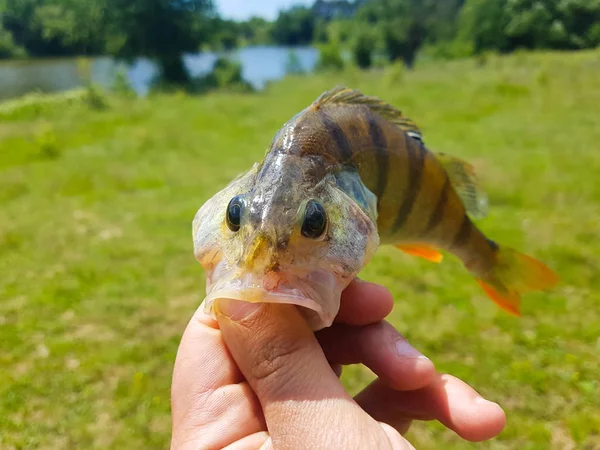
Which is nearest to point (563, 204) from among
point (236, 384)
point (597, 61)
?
point (236, 384)

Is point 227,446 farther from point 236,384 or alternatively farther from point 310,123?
point 310,123

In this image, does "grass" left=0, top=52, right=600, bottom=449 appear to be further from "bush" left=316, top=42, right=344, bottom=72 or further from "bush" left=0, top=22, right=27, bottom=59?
"bush" left=0, top=22, right=27, bottom=59

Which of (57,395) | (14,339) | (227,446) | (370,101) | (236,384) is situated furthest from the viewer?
(14,339)

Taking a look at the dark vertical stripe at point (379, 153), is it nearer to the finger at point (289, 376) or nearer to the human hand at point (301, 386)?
the human hand at point (301, 386)

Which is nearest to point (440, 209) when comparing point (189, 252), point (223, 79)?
point (189, 252)

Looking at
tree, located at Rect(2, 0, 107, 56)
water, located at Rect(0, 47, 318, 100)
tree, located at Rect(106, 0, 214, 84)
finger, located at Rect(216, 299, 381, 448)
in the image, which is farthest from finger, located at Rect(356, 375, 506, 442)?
tree, located at Rect(2, 0, 107, 56)

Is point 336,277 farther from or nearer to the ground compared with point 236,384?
farther from the ground
